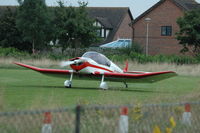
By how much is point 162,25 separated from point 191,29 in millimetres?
11871

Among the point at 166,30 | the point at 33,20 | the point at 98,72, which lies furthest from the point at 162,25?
the point at 98,72

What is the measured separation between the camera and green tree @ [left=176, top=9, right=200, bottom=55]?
4997cm

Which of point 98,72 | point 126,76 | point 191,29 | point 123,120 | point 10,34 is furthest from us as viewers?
point 10,34

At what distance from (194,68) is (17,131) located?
3038 centimetres

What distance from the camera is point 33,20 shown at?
55.3 meters

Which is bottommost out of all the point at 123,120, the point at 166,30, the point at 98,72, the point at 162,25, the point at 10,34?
the point at 98,72

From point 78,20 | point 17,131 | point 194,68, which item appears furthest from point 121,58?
point 17,131

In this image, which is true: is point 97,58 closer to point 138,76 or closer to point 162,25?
point 138,76

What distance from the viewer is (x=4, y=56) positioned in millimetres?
37844

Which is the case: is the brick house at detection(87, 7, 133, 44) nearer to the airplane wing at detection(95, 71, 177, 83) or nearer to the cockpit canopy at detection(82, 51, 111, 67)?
the cockpit canopy at detection(82, 51, 111, 67)

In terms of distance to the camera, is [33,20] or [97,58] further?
[33,20]

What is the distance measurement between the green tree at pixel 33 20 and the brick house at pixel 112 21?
15330mm

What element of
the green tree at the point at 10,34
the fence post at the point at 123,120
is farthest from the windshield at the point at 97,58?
the green tree at the point at 10,34

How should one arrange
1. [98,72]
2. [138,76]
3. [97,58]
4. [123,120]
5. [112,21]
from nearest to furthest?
1. [123,120]
2. [138,76]
3. [98,72]
4. [97,58]
5. [112,21]
